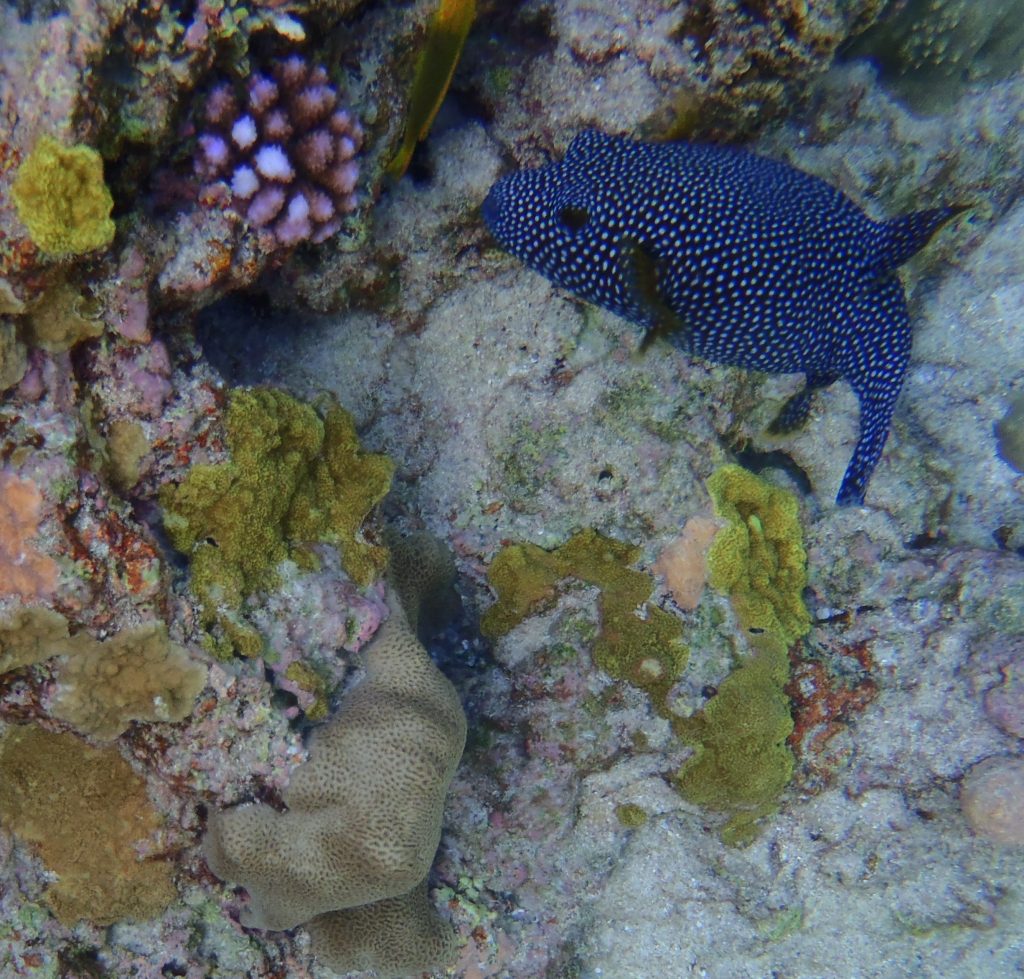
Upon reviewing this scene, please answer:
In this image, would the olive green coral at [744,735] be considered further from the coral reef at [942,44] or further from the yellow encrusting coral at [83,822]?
the coral reef at [942,44]

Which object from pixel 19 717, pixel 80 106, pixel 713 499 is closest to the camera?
pixel 80 106

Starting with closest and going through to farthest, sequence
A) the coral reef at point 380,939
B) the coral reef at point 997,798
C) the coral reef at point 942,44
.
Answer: the coral reef at point 380,939 < the coral reef at point 942,44 < the coral reef at point 997,798

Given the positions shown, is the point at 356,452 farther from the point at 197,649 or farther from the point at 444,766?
the point at 444,766

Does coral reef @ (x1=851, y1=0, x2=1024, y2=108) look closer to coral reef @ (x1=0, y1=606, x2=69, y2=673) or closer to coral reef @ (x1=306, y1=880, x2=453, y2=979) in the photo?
coral reef @ (x1=0, y1=606, x2=69, y2=673)

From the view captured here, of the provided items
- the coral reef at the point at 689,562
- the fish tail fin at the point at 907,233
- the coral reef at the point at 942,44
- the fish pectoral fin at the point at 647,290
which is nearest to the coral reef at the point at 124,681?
the fish pectoral fin at the point at 647,290

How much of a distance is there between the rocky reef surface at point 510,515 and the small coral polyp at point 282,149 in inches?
1.4

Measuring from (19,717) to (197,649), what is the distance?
2.59ft

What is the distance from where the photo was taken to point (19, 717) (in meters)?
2.96

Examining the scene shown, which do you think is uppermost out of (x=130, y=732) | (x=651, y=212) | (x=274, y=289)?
(x=651, y=212)

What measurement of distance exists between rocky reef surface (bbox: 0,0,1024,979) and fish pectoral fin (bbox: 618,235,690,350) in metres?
0.78

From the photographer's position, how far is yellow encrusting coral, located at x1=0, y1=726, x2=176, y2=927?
3.23 metres

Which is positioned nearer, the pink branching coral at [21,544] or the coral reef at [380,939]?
the pink branching coral at [21,544]

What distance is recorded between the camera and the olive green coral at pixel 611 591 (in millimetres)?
4168

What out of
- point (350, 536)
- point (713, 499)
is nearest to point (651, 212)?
point (713, 499)
